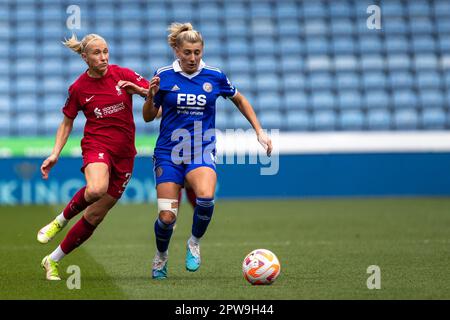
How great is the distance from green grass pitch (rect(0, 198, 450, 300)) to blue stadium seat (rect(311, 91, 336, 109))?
4730 millimetres

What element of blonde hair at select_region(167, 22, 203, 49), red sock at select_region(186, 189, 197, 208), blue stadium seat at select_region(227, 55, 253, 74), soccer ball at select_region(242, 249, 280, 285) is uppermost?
blue stadium seat at select_region(227, 55, 253, 74)

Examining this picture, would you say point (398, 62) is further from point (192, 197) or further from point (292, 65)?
point (192, 197)

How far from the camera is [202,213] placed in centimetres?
750

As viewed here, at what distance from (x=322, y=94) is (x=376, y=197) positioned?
361cm

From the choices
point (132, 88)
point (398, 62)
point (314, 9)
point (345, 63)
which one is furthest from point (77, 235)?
point (314, 9)

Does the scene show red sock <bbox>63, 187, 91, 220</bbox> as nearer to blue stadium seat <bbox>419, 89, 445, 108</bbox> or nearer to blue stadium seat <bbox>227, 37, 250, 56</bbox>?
blue stadium seat <bbox>227, 37, 250, 56</bbox>

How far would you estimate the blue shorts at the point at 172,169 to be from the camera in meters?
7.52

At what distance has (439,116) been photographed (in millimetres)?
21172

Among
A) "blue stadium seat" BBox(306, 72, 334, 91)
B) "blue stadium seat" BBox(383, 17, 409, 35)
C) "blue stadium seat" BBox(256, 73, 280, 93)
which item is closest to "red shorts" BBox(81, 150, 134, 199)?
"blue stadium seat" BBox(256, 73, 280, 93)

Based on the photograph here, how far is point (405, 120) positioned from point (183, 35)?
14360 mm

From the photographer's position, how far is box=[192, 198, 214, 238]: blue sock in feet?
24.4

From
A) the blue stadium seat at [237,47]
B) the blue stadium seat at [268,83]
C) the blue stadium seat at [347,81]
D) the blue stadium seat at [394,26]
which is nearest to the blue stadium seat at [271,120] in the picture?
the blue stadium seat at [268,83]
